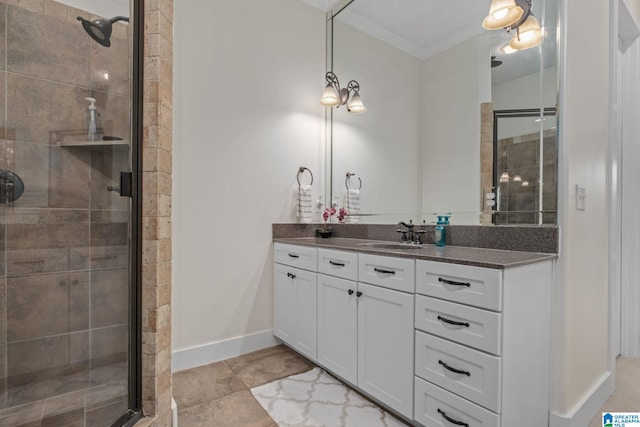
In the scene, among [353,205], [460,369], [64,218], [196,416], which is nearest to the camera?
[460,369]

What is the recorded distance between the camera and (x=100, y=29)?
1.56 metres

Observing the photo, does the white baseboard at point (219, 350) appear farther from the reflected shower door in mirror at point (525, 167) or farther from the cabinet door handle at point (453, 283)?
the reflected shower door in mirror at point (525, 167)

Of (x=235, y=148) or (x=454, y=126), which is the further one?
(x=235, y=148)

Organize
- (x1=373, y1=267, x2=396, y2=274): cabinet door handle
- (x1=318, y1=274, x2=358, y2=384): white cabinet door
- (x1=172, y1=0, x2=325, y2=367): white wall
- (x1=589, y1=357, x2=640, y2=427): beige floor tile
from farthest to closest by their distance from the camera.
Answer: (x1=172, y1=0, x2=325, y2=367): white wall
(x1=318, y1=274, x2=358, y2=384): white cabinet door
(x1=589, y1=357, x2=640, y2=427): beige floor tile
(x1=373, y1=267, x2=396, y2=274): cabinet door handle

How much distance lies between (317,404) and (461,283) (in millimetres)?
1083

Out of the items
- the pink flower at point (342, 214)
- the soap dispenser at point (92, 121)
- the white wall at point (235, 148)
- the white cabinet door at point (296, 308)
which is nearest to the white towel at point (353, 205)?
the pink flower at point (342, 214)

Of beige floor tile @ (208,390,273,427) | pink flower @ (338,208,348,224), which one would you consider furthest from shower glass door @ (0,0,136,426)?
pink flower @ (338,208,348,224)

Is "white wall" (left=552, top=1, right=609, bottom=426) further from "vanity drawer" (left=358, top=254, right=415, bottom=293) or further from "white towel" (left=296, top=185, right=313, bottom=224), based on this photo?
"white towel" (left=296, top=185, right=313, bottom=224)

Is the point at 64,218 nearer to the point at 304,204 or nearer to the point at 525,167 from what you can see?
the point at 304,204

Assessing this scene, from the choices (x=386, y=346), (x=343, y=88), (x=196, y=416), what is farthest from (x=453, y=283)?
(x=343, y=88)

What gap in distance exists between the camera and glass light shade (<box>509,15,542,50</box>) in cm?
162

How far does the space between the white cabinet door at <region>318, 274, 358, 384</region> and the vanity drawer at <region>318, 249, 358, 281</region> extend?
3 centimetres

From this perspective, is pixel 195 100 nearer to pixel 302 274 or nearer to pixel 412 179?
pixel 302 274

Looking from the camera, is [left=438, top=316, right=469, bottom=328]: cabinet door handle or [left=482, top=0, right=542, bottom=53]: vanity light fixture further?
[left=482, top=0, right=542, bottom=53]: vanity light fixture
